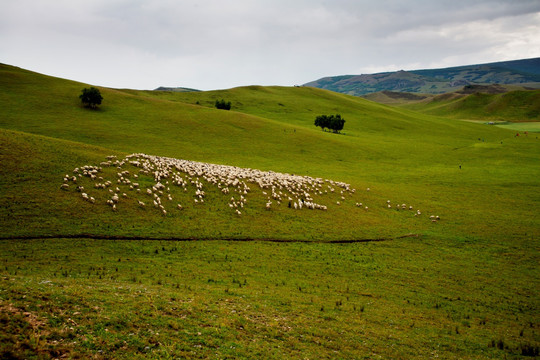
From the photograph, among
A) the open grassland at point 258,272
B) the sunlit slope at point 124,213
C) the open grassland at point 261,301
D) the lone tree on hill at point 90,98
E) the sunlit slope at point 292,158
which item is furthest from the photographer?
the lone tree on hill at point 90,98

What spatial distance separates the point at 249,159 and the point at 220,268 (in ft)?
152

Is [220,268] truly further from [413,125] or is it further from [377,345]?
[413,125]

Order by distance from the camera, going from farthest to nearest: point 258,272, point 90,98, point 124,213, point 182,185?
point 90,98
point 182,185
point 124,213
point 258,272

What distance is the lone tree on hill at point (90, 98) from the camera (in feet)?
271

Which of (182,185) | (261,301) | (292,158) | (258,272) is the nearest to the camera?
(261,301)

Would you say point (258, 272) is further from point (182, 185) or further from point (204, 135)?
point (204, 135)

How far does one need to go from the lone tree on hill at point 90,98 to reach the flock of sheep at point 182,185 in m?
60.3

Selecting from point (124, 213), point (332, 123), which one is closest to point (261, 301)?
point (124, 213)

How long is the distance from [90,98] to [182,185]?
68230 millimetres

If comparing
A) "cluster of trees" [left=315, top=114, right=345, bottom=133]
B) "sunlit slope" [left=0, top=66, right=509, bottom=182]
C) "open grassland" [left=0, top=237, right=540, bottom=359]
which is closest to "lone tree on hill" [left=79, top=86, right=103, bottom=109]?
"sunlit slope" [left=0, top=66, right=509, bottom=182]

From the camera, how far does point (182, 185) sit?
3119cm

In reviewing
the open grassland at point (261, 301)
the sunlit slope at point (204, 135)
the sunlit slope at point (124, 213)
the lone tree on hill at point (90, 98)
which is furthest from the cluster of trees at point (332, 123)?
the open grassland at point (261, 301)

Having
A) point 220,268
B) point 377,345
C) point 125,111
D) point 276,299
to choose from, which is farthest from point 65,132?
point 377,345

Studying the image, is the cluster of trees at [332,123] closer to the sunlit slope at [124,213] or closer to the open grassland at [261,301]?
the sunlit slope at [124,213]
